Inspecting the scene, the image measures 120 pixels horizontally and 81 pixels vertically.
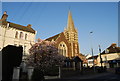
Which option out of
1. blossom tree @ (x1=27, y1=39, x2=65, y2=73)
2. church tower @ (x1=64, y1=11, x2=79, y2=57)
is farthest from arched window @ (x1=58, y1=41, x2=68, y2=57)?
blossom tree @ (x1=27, y1=39, x2=65, y2=73)

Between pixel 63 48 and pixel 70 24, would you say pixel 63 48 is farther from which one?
pixel 70 24

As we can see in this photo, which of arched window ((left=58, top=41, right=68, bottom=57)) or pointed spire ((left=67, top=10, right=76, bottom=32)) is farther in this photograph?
pointed spire ((left=67, top=10, right=76, bottom=32))

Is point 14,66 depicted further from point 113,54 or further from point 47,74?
point 113,54

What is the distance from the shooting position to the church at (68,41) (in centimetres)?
4378

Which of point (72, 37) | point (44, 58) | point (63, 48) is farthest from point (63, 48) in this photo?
point (44, 58)

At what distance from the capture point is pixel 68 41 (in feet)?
160

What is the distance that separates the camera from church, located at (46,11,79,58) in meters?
43.8

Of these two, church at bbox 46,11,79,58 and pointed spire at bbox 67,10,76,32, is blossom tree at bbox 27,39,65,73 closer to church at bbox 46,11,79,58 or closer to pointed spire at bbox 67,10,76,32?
church at bbox 46,11,79,58

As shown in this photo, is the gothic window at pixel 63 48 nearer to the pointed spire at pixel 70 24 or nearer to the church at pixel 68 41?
the church at pixel 68 41

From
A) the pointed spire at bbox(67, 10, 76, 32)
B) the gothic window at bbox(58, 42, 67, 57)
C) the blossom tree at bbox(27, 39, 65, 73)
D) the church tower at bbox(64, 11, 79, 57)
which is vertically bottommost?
the blossom tree at bbox(27, 39, 65, 73)

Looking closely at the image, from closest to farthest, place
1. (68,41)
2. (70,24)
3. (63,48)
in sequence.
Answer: (63,48), (68,41), (70,24)

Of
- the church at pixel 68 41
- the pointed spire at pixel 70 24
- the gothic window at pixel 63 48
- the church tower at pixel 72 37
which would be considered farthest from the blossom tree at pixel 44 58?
the pointed spire at pixel 70 24

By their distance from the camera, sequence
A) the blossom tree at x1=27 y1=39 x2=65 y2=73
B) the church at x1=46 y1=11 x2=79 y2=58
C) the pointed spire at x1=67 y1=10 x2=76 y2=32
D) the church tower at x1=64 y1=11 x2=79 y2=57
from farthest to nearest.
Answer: the pointed spire at x1=67 y1=10 x2=76 y2=32 → the church tower at x1=64 y1=11 x2=79 y2=57 → the church at x1=46 y1=11 x2=79 y2=58 → the blossom tree at x1=27 y1=39 x2=65 y2=73

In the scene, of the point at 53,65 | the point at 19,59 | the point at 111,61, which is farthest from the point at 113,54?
the point at 19,59
